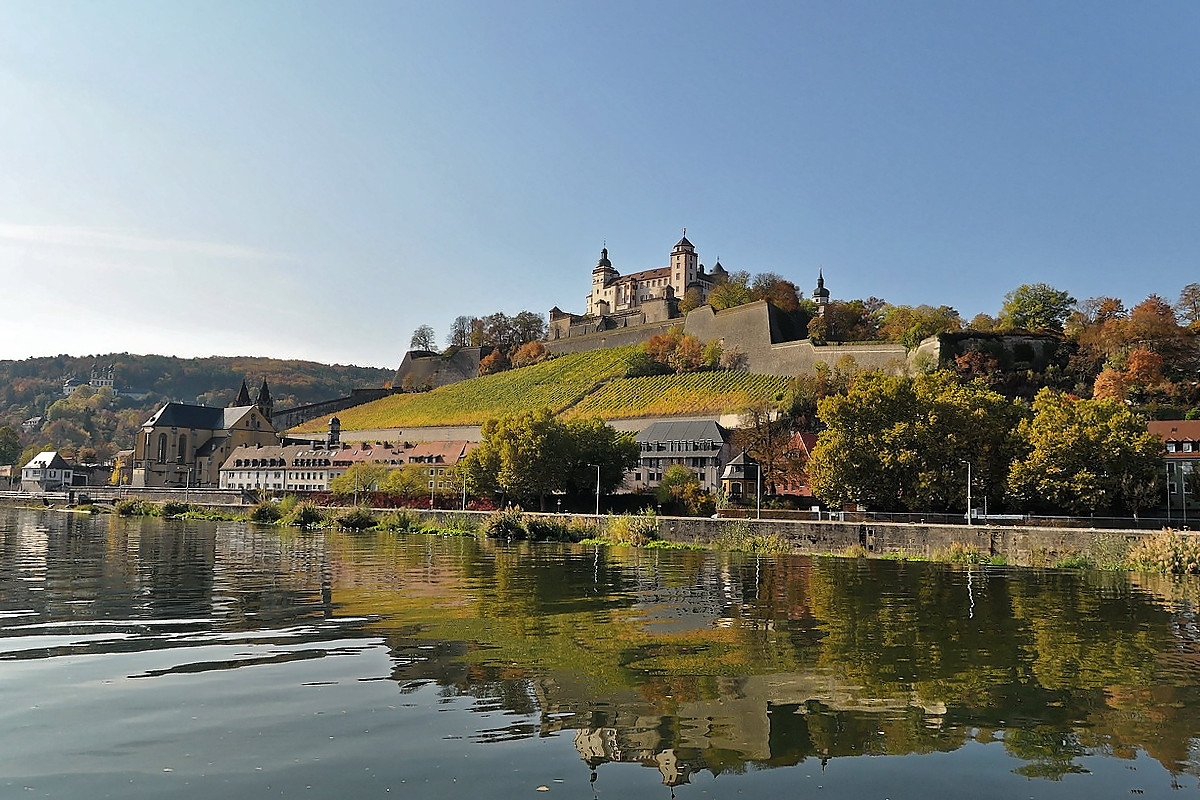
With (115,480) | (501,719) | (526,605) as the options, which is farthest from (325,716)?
(115,480)

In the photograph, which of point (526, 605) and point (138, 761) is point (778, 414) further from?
point (138, 761)

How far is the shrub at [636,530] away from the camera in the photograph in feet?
161

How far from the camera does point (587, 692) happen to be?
12672 mm

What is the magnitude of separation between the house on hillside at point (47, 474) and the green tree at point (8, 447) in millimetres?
29369

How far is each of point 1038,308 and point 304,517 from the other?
233 feet

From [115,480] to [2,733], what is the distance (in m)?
149

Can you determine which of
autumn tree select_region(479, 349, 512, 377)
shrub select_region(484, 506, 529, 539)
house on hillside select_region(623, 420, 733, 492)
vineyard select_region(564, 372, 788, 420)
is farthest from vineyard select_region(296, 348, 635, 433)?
shrub select_region(484, 506, 529, 539)

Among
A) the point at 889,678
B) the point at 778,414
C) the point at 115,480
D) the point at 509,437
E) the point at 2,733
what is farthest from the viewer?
the point at 115,480

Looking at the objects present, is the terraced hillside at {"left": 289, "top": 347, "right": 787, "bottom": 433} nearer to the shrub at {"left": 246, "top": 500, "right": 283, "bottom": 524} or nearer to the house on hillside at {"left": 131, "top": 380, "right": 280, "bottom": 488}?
the house on hillside at {"left": 131, "top": 380, "right": 280, "bottom": 488}

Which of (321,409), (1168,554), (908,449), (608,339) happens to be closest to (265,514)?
(908,449)

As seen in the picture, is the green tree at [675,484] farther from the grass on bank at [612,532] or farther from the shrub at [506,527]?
the shrub at [506,527]

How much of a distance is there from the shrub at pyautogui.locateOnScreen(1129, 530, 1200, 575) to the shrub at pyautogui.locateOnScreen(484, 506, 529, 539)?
A: 1180 inches

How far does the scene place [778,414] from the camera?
84.9 m

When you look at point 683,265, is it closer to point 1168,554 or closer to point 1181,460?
point 1181,460
